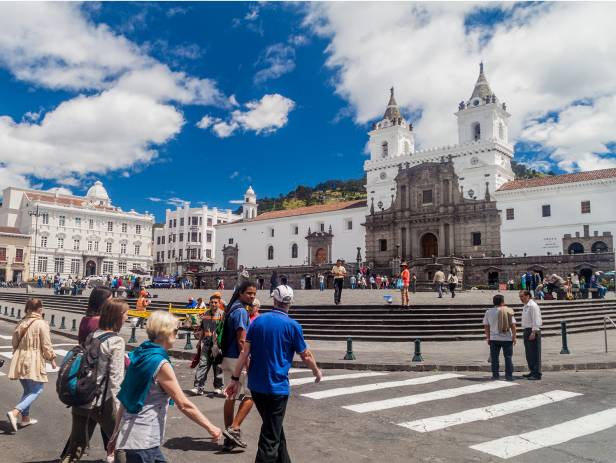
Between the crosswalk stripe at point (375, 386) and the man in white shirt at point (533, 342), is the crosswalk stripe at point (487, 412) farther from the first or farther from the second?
the crosswalk stripe at point (375, 386)

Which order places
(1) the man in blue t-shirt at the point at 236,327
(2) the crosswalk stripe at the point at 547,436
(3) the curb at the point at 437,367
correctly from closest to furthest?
1. (2) the crosswalk stripe at the point at 547,436
2. (1) the man in blue t-shirt at the point at 236,327
3. (3) the curb at the point at 437,367

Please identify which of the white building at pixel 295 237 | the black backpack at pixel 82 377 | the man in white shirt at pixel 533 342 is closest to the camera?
the black backpack at pixel 82 377

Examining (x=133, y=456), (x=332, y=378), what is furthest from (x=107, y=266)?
(x=133, y=456)

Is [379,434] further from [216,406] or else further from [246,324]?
[216,406]

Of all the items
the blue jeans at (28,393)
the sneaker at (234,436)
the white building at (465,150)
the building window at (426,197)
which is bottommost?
the sneaker at (234,436)

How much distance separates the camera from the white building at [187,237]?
275 ft

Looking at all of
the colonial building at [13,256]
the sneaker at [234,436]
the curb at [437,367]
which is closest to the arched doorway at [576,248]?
the curb at [437,367]

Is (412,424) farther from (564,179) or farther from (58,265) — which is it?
(58,265)

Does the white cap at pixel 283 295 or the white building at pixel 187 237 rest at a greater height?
the white building at pixel 187 237

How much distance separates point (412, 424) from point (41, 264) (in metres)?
68.1

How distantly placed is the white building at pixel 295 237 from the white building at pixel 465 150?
3.91 m

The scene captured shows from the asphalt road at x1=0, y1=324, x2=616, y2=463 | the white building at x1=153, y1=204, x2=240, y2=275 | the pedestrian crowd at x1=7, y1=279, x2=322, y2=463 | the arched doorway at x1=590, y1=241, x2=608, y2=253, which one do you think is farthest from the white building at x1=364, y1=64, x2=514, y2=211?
the pedestrian crowd at x1=7, y1=279, x2=322, y2=463

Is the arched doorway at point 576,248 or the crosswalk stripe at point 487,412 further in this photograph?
the arched doorway at point 576,248

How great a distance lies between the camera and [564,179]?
4328 cm
